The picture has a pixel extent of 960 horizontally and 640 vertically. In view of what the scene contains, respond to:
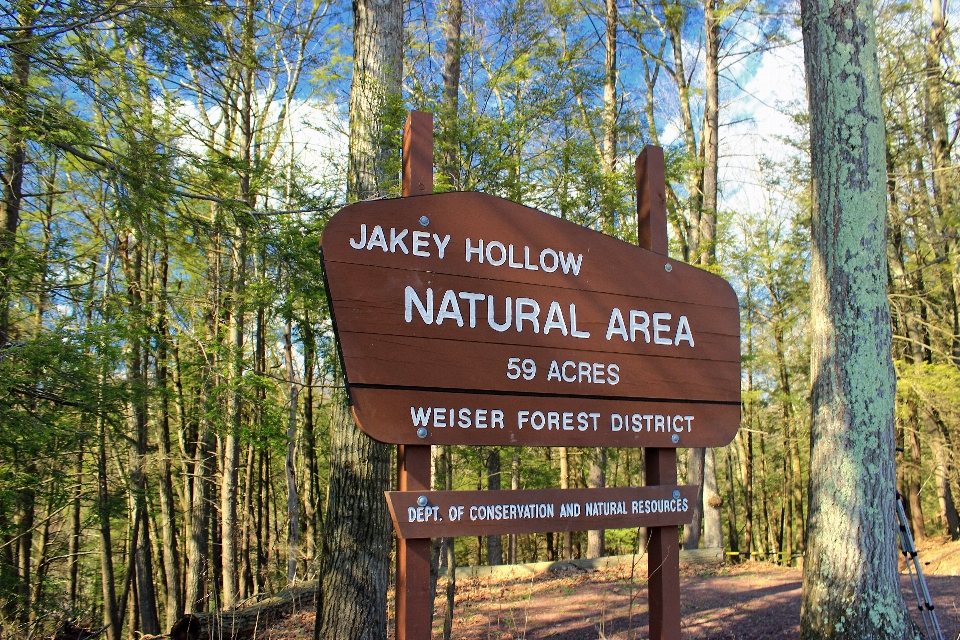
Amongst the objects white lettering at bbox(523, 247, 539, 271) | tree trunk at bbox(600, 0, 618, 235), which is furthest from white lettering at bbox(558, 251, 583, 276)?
tree trunk at bbox(600, 0, 618, 235)

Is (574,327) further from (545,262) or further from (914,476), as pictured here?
(914,476)

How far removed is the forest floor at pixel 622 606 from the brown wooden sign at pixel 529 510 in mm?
2111

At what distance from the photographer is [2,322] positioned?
6.21 metres

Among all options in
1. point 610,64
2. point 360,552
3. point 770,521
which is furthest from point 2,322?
point 770,521

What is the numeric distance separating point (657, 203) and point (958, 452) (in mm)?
16290

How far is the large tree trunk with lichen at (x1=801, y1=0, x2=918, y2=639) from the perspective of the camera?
4.70 metres

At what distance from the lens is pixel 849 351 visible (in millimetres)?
4977

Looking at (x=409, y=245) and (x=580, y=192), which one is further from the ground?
(x=580, y=192)

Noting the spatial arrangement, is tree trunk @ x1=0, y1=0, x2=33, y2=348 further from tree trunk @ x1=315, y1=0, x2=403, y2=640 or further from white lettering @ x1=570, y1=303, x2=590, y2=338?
white lettering @ x1=570, y1=303, x2=590, y2=338

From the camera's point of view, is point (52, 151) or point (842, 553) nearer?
point (842, 553)

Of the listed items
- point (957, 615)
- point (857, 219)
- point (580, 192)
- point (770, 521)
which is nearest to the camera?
point (857, 219)

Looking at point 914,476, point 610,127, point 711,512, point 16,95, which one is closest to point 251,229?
point 16,95

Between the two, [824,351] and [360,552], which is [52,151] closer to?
[360,552]

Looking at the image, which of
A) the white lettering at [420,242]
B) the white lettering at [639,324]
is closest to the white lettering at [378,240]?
the white lettering at [420,242]
